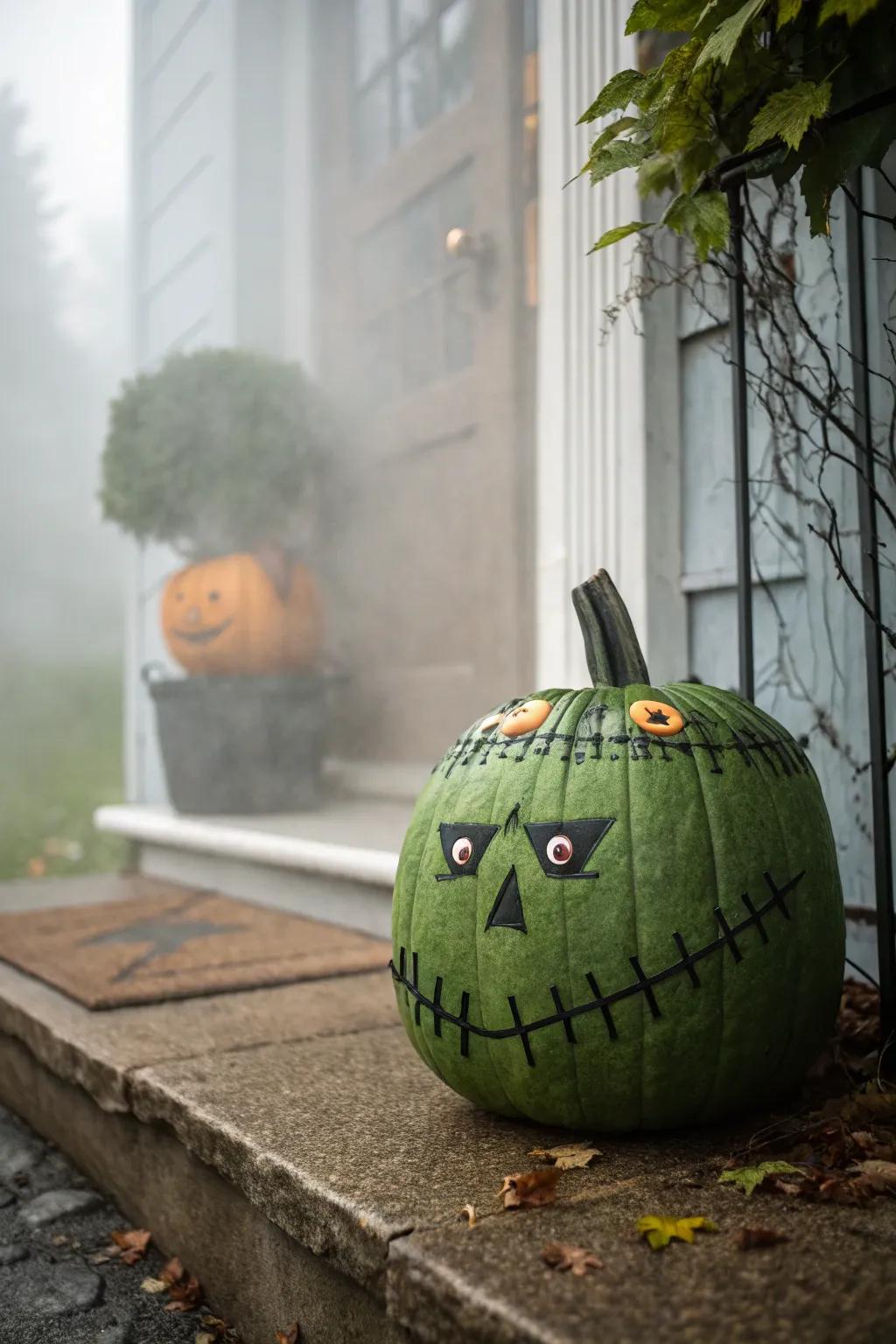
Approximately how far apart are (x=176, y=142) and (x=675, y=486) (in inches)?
130

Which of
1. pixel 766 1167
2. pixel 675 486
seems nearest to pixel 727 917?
pixel 766 1167

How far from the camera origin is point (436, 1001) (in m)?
1.16

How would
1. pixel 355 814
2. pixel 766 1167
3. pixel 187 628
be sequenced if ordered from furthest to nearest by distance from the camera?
pixel 187 628, pixel 355 814, pixel 766 1167

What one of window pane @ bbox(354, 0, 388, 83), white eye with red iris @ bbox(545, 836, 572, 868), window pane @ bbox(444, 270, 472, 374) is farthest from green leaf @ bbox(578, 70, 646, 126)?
window pane @ bbox(354, 0, 388, 83)

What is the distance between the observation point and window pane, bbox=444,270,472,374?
305cm

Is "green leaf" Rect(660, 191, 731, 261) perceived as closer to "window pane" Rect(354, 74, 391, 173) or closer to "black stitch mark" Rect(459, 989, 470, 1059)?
"black stitch mark" Rect(459, 989, 470, 1059)

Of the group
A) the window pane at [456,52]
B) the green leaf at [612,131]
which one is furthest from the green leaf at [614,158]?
the window pane at [456,52]

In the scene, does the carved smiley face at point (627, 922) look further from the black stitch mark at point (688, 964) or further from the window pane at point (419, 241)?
the window pane at point (419, 241)

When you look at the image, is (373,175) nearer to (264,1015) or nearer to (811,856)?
(264,1015)

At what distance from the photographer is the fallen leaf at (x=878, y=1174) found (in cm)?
99

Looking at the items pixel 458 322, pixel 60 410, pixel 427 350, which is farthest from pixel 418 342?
pixel 60 410

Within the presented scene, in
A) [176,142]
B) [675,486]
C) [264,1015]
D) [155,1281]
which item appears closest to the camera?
[155,1281]

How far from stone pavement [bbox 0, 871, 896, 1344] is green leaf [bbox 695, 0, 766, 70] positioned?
1098mm

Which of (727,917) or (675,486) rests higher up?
(675,486)
